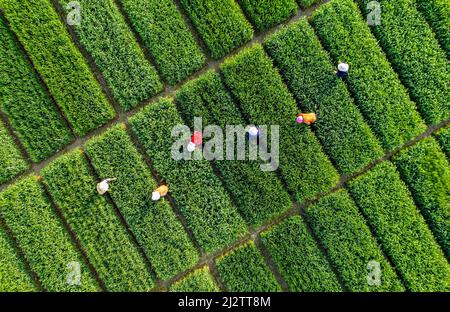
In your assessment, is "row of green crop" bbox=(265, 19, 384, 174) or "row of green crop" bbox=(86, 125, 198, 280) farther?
"row of green crop" bbox=(265, 19, 384, 174)

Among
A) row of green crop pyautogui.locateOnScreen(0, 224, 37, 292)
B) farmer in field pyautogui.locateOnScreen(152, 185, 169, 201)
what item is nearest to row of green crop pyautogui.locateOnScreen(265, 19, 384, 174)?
farmer in field pyautogui.locateOnScreen(152, 185, 169, 201)

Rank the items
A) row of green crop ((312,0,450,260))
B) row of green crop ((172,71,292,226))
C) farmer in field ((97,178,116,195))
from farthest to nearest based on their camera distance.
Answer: row of green crop ((312,0,450,260)) < row of green crop ((172,71,292,226)) < farmer in field ((97,178,116,195))

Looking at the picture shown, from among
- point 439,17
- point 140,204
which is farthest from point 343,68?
point 140,204

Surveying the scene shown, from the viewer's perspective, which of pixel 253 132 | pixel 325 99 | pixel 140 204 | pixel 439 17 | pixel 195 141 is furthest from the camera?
pixel 439 17

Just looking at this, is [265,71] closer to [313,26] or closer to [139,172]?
[313,26]

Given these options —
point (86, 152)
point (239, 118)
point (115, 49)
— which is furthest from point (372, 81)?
point (86, 152)

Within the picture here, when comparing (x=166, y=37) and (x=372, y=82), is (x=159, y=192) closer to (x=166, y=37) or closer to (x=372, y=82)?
(x=166, y=37)

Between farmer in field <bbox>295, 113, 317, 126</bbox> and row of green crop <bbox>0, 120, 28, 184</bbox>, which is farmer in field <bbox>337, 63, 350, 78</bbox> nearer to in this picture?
farmer in field <bbox>295, 113, 317, 126</bbox>

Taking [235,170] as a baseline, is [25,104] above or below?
above
